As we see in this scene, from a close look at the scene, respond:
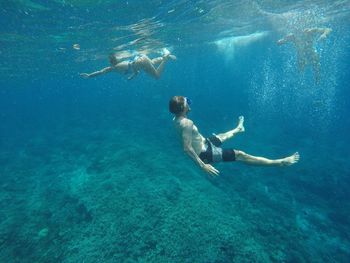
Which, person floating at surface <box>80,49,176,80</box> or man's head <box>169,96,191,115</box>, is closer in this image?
man's head <box>169,96,191,115</box>

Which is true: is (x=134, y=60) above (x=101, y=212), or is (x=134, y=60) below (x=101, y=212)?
above

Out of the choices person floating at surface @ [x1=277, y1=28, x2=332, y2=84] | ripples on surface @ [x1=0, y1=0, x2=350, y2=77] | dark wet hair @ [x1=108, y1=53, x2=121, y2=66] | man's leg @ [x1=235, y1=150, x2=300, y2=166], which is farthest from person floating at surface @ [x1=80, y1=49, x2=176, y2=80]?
person floating at surface @ [x1=277, y1=28, x2=332, y2=84]

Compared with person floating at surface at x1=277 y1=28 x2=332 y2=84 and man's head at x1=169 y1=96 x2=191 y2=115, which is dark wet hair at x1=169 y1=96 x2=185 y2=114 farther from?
person floating at surface at x1=277 y1=28 x2=332 y2=84

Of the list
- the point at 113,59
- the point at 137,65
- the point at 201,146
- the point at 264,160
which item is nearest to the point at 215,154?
the point at 201,146

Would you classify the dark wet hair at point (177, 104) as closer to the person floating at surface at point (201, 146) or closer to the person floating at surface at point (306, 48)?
the person floating at surface at point (201, 146)

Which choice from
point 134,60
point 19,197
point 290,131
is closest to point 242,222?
point 134,60

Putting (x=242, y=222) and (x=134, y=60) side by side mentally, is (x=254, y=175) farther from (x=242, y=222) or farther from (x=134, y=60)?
(x=134, y=60)

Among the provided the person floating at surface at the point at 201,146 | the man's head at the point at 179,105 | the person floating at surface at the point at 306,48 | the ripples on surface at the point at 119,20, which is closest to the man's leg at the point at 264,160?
the person floating at surface at the point at 201,146

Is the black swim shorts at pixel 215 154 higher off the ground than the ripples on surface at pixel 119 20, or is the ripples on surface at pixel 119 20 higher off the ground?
the ripples on surface at pixel 119 20

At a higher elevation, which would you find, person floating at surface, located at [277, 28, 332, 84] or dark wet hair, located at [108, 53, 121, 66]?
dark wet hair, located at [108, 53, 121, 66]

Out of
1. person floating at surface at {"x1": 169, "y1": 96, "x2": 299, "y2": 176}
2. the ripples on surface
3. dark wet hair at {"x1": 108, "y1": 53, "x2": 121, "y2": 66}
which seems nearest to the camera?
person floating at surface at {"x1": 169, "y1": 96, "x2": 299, "y2": 176}

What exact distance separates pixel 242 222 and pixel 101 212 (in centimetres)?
558

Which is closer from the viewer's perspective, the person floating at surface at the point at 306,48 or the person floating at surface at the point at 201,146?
the person floating at surface at the point at 201,146

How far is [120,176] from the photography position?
13594 millimetres
